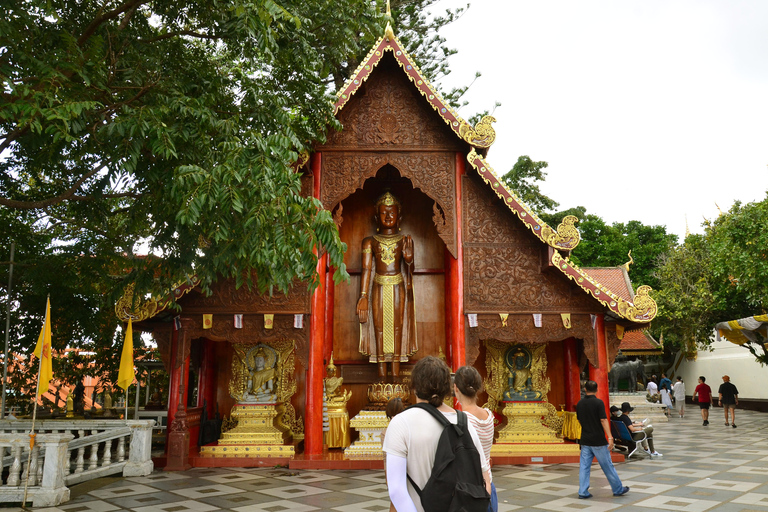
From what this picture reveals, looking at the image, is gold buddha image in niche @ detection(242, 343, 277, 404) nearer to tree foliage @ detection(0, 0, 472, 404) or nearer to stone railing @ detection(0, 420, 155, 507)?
stone railing @ detection(0, 420, 155, 507)

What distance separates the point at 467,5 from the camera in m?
16.2

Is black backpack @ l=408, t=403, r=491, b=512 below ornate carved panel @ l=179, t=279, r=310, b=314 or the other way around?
below

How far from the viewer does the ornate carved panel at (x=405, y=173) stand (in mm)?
9328

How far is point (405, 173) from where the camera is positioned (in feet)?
30.9

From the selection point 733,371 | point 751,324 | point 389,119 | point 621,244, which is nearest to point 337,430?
point 389,119

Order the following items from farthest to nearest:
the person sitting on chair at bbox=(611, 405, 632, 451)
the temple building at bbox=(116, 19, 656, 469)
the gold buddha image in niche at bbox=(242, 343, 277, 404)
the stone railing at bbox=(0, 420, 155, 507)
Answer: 1. the gold buddha image in niche at bbox=(242, 343, 277, 404)
2. the person sitting on chair at bbox=(611, 405, 632, 451)
3. the temple building at bbox=(116, 19, 656, 469)
4. the stone railing at bbox=(0, 420, 155, 507)

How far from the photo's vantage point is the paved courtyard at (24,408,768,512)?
6113mm

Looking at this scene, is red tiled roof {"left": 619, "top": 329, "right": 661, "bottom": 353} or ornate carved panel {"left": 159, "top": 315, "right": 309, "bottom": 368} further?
red tiled roof {"left": 619, "top": 329, "right": 661, "bottom": 353}

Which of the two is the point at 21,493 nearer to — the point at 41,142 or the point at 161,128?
the point at 41,142

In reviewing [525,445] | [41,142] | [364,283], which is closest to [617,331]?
[525,445]

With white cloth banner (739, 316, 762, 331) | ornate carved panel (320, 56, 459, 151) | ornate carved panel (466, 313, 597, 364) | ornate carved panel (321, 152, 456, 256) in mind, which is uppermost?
ornate carved panel (320, 56, 459, 151)

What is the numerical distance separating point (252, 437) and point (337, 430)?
1.42 metres

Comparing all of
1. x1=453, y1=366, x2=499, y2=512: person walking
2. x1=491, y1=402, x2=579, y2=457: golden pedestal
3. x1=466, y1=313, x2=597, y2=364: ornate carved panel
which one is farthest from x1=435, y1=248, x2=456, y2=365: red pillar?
x1=453, y1=366, x2=499, y2=512: person walking

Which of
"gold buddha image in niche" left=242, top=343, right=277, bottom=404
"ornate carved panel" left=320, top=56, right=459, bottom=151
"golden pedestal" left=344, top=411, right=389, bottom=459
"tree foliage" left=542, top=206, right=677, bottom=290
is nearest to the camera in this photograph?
"golden pedestal" left=344, top=411, right=389, bottom=459
